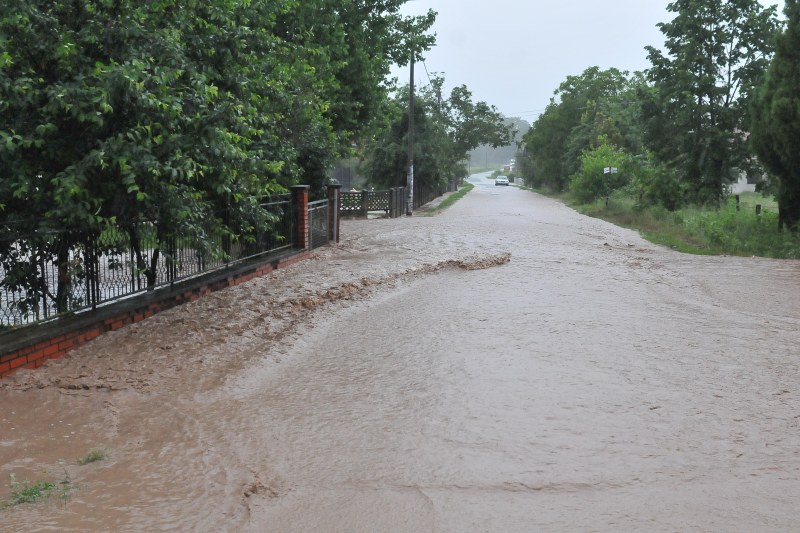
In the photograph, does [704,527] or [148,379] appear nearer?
[704,527]

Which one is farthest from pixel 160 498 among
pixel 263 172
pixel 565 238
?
pixel 565 238

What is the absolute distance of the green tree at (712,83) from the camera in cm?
3014

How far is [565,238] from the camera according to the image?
21203mm

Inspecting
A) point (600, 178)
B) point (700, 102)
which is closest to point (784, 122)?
point (700, 102)

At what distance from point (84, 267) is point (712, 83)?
93.5ft

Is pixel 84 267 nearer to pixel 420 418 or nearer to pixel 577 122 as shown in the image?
pixel 420 418

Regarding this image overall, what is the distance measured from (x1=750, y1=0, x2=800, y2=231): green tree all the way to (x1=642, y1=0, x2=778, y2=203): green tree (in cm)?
1180

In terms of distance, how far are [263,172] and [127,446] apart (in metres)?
5.22

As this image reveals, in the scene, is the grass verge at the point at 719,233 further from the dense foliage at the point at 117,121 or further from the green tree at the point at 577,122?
the green tree at the point at 577,122

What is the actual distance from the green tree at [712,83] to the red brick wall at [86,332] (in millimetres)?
24736

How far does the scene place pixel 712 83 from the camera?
30312 millimetres

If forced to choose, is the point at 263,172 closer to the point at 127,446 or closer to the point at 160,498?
the point at 127,446

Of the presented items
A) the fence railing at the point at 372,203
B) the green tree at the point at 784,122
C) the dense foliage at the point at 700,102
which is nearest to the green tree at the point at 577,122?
the dense foliage at the point at 700,102

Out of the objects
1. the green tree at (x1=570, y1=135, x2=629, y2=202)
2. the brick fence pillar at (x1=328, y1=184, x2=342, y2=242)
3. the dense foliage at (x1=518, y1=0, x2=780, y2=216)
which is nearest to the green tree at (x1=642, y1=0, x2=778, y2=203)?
the dense foliage at (x1=518, y1=0, x2=780, y2=216)
